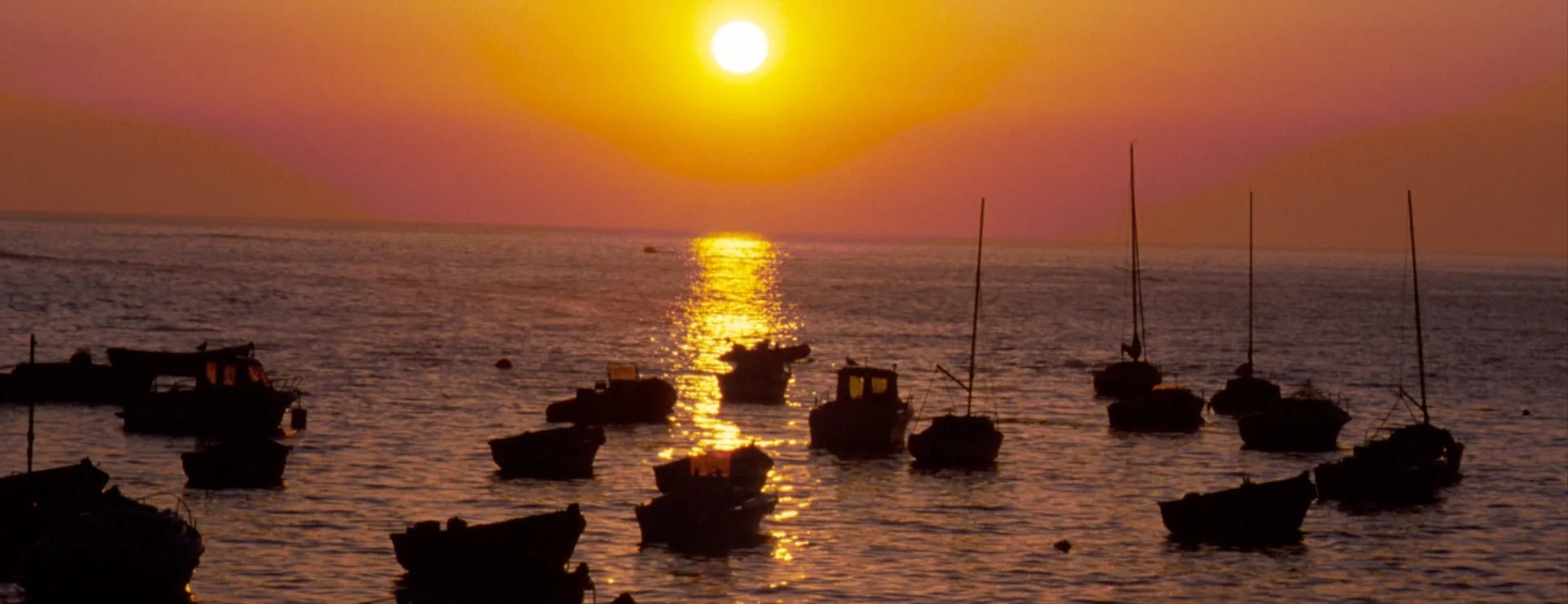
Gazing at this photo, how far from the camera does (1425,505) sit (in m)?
73.2

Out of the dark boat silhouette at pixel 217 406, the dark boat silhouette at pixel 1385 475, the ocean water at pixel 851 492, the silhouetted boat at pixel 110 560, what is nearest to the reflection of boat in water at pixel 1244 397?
the ocean water at pixel 851 492

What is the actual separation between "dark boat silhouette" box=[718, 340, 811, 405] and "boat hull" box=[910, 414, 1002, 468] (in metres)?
27.4

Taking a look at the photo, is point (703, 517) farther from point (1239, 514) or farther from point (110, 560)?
point (110, 560)

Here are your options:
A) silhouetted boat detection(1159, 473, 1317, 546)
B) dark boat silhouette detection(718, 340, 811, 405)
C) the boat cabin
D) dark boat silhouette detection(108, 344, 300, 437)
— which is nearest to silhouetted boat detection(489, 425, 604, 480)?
dark boat silhouette detection(108, 344, 300, 437)

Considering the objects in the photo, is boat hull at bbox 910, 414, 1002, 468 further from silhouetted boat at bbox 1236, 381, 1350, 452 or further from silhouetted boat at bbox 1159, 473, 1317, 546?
silhouetted boat at bbox 1236, 381, 1350, 452

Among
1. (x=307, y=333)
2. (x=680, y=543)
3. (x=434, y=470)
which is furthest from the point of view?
(x=307, y=333)

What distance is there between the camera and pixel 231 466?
6438 cm

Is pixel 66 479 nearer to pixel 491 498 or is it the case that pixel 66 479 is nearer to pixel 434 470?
pixel 491 498

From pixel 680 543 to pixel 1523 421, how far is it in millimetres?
69139

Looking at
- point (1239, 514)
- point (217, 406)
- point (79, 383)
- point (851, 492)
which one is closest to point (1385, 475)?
point (1239, 514)

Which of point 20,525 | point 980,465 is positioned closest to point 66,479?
point 20,525

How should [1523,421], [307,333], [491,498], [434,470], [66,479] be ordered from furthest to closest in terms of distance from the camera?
[307,333]
[1523,421]
[434,470]
[491,498]
[66,479]

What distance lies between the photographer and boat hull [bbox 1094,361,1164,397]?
11244cm

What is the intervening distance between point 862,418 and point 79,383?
36616 mm
